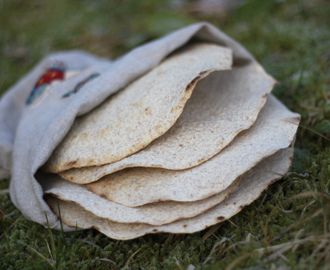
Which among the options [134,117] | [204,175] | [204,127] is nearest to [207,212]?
[204,175]

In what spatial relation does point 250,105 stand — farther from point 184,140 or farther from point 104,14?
point 104,14

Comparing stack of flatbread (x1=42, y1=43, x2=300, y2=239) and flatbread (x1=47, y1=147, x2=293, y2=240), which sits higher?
stack of flatbread (x1=42, y1=43, x2=300, y2=239)

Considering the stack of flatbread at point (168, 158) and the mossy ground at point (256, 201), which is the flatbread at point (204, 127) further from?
the mossy ground at point (256, 201)

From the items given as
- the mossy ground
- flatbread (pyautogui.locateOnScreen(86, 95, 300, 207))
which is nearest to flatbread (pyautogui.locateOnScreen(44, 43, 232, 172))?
Answer: flatbread (pyautogui.locateOnScreen(86, 95, 300, 207))

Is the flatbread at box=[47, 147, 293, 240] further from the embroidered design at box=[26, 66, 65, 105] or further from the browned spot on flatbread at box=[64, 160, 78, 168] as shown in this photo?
the embroidered design at box=[26, 66, 65, 105]

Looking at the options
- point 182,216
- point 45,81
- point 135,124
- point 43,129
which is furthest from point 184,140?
point 45,81

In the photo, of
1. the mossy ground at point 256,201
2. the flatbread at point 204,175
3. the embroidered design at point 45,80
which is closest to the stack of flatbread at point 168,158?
the flatbread at point 204,175

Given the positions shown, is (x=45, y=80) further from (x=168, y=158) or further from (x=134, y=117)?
(x=168, y=158)
